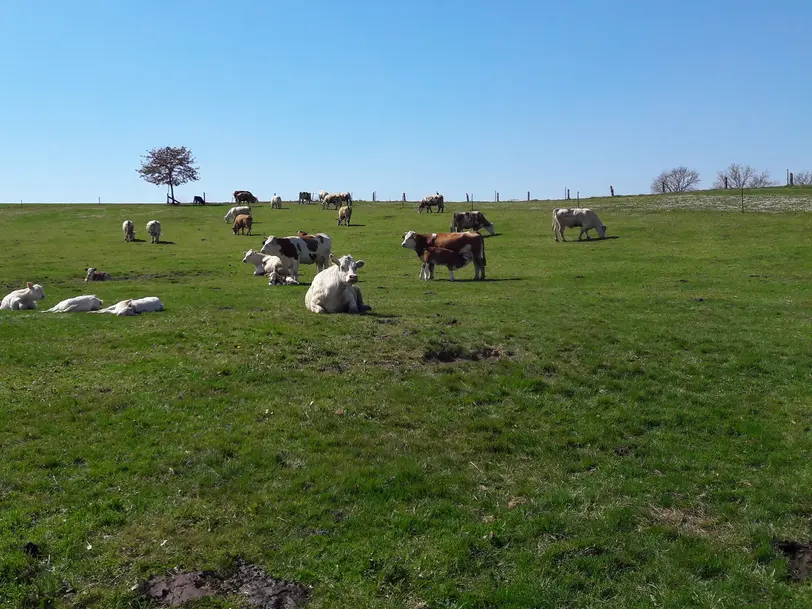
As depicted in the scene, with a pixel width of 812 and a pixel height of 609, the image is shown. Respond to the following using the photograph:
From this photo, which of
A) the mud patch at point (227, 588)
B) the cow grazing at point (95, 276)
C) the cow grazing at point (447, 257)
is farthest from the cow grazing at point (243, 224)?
the mud patch at point (227, 588)

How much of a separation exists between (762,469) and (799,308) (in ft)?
44.1

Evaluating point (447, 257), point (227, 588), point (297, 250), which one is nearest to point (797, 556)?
point (227, 588)

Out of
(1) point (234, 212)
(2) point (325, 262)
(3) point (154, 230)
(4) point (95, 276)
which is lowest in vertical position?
(4) point (95, 276)

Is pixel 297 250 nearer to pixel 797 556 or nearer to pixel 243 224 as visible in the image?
pixel 243 224

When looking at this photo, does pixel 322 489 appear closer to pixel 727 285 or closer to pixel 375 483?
pixel 375 483

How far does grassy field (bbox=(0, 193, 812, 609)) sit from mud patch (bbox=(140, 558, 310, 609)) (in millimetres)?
125

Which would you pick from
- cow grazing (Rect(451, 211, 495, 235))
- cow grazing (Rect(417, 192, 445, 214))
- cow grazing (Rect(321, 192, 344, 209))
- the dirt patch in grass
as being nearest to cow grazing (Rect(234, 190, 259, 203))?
cow grazing (Rect(321, 192, 344, 209))

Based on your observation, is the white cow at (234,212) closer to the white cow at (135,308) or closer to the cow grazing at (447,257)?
the cow grazing at (447,257)

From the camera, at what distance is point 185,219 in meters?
62.8

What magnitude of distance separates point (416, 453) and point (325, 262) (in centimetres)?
2057

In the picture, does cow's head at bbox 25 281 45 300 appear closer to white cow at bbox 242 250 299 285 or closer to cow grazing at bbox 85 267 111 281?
cow grazing at bbox 85 267 111 281

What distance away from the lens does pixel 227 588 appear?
6188 mm

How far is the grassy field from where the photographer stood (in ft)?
21.1

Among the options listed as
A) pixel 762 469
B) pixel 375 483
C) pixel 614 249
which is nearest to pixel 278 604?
pixel 375 483
